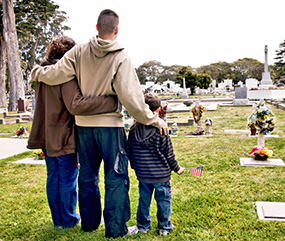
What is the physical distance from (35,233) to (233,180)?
2.82 metres

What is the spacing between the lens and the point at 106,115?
259cm

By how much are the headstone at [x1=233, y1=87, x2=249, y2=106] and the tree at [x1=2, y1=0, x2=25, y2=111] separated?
1556cm

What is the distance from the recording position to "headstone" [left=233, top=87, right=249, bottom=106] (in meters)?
18.2

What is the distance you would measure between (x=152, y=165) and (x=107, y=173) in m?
0.42

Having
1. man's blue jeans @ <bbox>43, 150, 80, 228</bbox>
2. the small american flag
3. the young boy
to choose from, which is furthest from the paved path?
the small american flag

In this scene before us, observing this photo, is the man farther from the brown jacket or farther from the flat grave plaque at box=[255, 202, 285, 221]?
the flat grave plaque at box=[255, 202, 285, 221]

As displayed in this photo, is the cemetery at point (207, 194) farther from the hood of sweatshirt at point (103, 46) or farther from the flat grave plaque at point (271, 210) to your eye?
the hood of sweatshirt at point (103, 46)

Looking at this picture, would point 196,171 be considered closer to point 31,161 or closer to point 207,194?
point 207,194

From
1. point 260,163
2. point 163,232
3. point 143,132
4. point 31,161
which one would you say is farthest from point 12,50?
point 163,232

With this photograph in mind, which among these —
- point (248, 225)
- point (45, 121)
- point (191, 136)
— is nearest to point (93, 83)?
point (45, 121)

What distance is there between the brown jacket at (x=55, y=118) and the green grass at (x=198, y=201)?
88 centimetres

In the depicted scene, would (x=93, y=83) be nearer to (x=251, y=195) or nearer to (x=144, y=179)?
(x=144, y=179)

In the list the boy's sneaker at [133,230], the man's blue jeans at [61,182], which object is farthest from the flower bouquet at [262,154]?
the man's blue jeans at [61,182]

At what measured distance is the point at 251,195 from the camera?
12.4 ft
